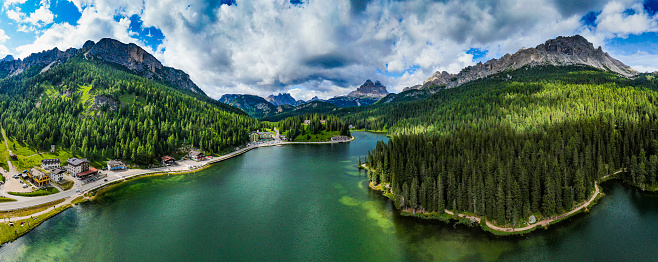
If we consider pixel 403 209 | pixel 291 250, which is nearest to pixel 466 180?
pixel 403 209

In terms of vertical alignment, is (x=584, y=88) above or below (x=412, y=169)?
above

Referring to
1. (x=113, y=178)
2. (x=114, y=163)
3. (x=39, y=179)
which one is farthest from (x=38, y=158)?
(x=113, y=178)

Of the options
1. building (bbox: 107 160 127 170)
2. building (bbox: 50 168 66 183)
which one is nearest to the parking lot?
building (bbox: 50 168 66 183)

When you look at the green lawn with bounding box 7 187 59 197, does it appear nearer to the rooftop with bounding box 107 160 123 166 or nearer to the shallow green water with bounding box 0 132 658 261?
the shallow green water with bounding box 0 132 658 261

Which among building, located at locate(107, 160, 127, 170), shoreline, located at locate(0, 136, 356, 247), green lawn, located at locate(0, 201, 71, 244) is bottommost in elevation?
green lawn, located at locate(0, 201, 71, 244)

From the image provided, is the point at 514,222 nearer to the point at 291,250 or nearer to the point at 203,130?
the point at 291,250
